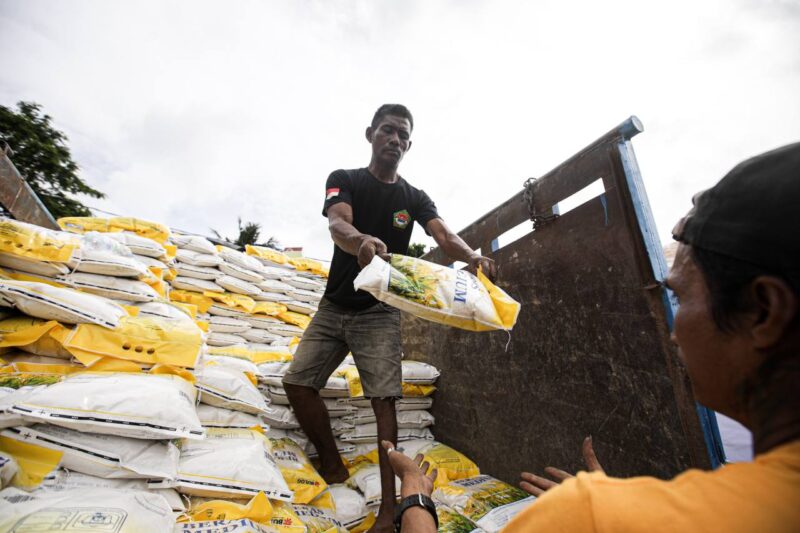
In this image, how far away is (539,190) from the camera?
191 centimetres

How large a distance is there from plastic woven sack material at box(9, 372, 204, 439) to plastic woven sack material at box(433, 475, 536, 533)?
1.28 m

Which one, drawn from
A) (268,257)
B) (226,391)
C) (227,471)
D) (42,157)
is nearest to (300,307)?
(268,257)

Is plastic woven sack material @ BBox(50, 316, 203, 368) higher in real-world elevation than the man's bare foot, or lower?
higher

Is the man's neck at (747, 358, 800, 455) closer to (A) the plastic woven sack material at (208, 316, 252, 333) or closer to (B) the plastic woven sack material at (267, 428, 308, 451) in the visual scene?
(B) the plastic woven sack material at (267, 428, 308, 451)

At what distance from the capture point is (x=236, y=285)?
4.23 meters

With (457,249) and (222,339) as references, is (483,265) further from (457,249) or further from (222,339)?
(222,339)

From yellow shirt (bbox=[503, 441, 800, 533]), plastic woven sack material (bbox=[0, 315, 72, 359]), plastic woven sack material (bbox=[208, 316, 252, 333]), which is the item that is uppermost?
plastic woven sack material (bbox=[208, 316, 252, 333])

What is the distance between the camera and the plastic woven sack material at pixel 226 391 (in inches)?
73.9

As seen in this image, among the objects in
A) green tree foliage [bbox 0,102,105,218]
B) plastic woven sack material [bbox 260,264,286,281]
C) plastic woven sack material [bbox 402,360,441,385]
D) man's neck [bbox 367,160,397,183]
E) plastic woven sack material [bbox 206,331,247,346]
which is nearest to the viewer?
man's neck [bbox 367,160,397,183]

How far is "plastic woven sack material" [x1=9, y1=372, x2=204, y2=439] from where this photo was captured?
119cm

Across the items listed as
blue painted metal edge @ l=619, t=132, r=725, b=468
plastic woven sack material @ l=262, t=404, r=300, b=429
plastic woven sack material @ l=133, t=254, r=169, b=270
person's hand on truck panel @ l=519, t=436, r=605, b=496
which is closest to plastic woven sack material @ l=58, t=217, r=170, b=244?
plastic woven sack material @ l=133, t=254, r=169, b=270

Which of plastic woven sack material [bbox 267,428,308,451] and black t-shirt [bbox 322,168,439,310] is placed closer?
black t-shirt [bbox 322,168,439,310]

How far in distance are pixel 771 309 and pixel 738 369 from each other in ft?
0.31

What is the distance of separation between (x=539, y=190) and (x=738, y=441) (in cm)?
138
